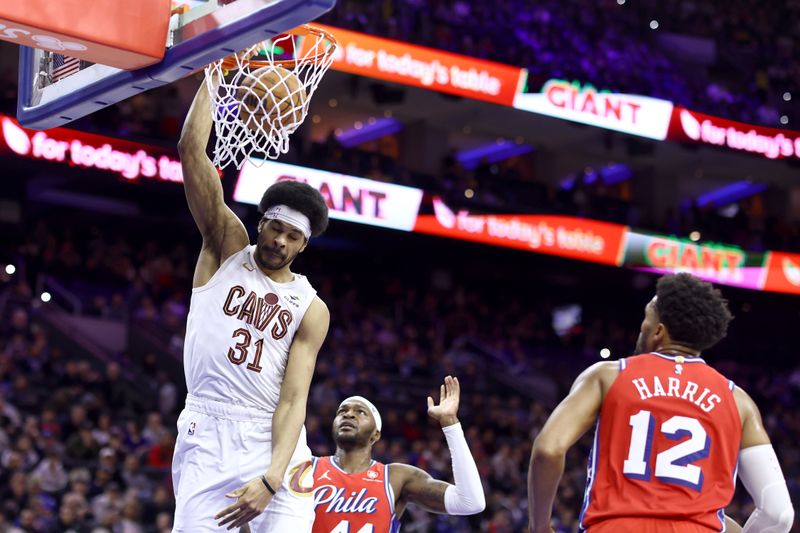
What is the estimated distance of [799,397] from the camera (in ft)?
73.3

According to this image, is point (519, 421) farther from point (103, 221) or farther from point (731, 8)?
point (731, 8)

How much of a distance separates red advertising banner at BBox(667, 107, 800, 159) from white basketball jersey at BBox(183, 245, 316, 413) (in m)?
17.4

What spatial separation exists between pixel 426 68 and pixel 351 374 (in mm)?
5838

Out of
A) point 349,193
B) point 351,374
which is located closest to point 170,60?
point 351,374

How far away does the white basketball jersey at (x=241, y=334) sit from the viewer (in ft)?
13.8

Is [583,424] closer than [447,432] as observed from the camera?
Yes

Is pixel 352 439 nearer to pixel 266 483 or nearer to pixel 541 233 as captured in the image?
pixel 266 483

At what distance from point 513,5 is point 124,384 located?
43.5 ft

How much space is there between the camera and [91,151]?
15.4 m

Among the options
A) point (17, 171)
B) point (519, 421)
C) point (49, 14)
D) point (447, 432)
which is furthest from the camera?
point (17, 171)

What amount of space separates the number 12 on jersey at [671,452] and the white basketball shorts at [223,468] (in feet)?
4.36

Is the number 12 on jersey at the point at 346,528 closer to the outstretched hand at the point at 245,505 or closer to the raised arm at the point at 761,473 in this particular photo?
the outstretched hand at the point at 245,505

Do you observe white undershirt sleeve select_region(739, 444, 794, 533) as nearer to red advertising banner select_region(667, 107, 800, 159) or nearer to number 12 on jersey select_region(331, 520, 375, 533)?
number 12 on jersey select_region(331, 520, 375, 533)

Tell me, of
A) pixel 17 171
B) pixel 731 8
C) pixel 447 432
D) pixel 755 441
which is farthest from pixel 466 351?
pixel 755 441
